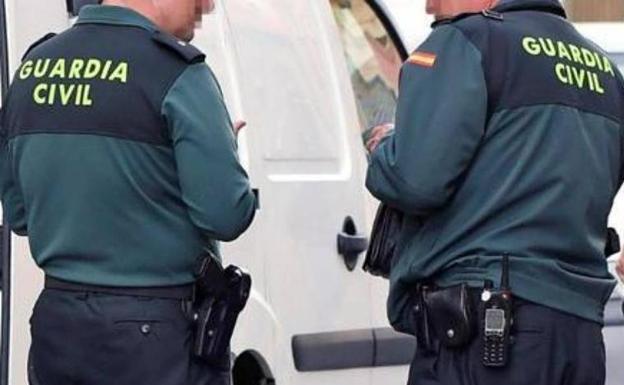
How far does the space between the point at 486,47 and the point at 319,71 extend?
5.57 feet

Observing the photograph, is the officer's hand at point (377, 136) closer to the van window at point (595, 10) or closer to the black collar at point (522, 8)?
the black collar at point (522, 8)

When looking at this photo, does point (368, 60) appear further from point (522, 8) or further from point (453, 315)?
point (453, 315)

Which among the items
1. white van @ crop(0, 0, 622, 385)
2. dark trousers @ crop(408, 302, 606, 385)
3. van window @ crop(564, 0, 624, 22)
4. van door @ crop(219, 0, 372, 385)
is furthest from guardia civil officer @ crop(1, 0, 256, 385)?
van window @ crop(564, 0, 624, 22)

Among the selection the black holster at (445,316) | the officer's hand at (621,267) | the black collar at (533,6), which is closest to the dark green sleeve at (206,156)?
the black holster at (445,316)

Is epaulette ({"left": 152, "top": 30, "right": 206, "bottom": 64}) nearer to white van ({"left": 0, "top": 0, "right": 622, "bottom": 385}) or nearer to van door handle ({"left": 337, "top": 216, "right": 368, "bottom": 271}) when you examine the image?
white van ({"left": 0, "top": 0, "right": 622, "bottom": 385})

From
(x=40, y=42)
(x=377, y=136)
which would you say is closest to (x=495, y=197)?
(x=377, y=136)

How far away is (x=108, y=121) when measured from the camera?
12.6 ft

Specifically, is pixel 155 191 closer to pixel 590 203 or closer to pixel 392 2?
pixel 590 203

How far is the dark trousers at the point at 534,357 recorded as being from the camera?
3928 mm

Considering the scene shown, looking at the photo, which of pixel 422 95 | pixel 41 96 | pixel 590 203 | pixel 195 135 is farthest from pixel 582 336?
pixel 41 96

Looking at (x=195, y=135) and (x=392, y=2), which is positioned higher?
(x=195, y=135)

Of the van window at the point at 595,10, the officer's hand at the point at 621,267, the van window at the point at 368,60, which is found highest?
the officer's hand at the point at 621,267

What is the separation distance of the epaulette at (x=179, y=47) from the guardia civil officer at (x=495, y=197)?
0.45m

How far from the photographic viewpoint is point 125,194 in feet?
12.6
